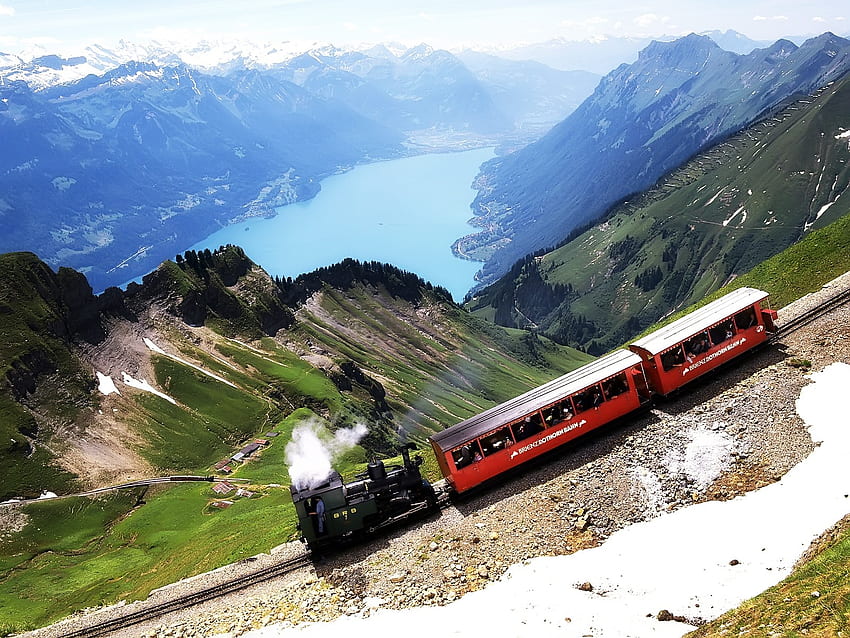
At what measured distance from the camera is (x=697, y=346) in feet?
105

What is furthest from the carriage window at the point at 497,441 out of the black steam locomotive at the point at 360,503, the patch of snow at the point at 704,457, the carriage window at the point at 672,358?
the carriage window at the point at 672,358

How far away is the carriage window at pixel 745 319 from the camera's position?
109 ft

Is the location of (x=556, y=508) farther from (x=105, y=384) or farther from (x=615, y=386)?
(x=105, y=384)

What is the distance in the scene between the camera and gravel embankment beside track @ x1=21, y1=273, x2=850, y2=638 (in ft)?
79.2

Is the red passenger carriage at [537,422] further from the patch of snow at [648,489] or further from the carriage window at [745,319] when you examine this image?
the carriage window at [745,319]

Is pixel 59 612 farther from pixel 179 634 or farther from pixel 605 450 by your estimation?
pixel 605 450

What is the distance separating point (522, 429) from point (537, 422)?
96cm

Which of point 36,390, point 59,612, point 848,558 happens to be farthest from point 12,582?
point 848,558

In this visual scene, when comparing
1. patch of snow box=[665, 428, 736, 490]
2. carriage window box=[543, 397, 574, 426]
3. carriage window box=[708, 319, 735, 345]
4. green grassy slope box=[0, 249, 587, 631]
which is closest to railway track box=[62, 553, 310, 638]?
green grassy slope box=[0, 249, 587, 631]

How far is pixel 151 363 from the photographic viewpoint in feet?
313

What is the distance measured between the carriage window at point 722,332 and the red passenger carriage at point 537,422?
5.41m

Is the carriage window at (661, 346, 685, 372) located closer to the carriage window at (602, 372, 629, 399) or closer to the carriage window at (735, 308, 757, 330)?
the carriage window at (602, 372, 629, 399)

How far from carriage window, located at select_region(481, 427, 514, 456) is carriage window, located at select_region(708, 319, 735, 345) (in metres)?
14.4

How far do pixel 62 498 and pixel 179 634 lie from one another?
48755 mm
